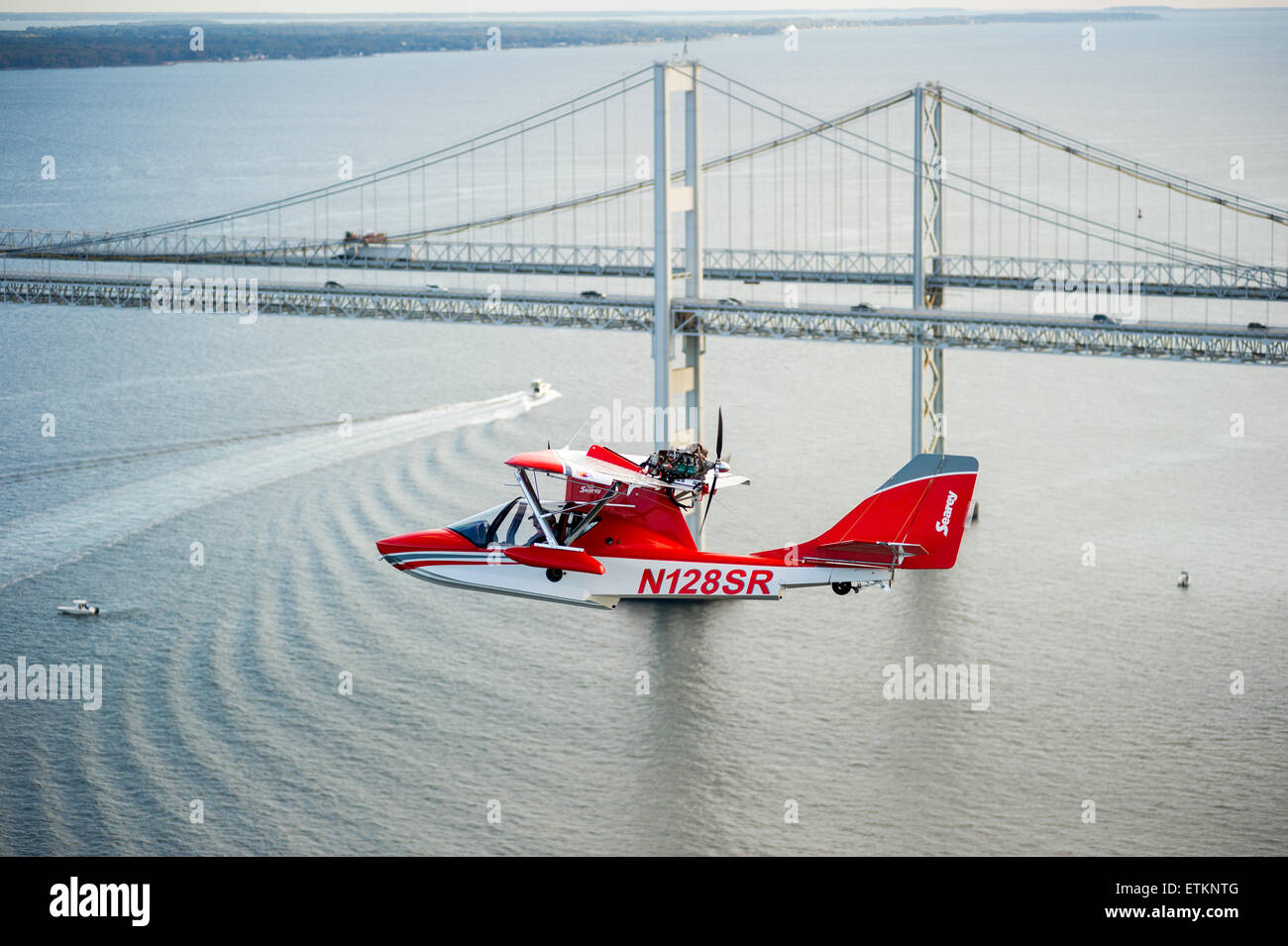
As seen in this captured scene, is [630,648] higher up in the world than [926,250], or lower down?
lower down

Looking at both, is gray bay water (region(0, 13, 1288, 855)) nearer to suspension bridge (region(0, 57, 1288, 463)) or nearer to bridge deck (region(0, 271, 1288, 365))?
suspension bridge (region(0, 57, 1288, 463))

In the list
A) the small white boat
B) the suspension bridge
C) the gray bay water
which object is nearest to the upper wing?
the gray bay water

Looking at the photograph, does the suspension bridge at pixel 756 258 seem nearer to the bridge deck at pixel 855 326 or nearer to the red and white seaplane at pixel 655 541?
the bridge deck at pixel 855 326

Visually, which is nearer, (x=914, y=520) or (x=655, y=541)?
(x=914, y=520)

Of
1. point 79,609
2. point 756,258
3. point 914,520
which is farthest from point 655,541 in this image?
point 756,258

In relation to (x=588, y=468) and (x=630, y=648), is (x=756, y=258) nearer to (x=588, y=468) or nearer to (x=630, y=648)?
(x=630, y=648)

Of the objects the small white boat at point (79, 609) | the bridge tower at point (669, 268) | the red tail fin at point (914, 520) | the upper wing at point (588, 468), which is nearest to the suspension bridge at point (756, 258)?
the bridge tower at point (669, 268)
